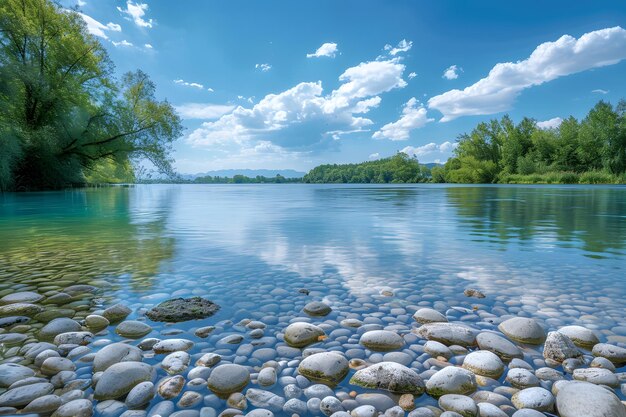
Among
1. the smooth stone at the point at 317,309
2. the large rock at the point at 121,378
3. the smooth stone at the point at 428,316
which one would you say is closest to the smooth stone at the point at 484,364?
the smooth stone at the point at 428,316

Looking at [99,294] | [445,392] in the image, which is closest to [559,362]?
[445,392]

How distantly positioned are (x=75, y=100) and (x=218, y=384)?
4097 cm

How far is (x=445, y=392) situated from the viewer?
259 cm

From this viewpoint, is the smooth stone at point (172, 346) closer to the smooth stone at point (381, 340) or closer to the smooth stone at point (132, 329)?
the smooth stone at point (132, 329)

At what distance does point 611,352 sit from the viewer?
3107mm

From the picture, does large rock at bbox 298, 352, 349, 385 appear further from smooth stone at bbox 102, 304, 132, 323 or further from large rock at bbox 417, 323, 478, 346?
smooth stone at bbox 102, 304, 132, 323

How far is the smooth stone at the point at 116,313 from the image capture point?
13.1ft

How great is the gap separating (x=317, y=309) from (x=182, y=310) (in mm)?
1641

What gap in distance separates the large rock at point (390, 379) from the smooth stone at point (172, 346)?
1637mm

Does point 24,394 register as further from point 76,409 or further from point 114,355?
point 114,355

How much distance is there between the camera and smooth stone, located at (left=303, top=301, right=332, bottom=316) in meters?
4.20

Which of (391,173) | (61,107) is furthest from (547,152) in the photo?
(61,107)

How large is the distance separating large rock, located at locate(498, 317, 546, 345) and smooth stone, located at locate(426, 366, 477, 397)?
3.68 ft

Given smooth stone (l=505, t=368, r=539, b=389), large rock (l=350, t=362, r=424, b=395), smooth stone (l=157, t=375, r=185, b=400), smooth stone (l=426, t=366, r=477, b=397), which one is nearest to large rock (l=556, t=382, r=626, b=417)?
smooth stone (l=505, t=368, r=539, b=389)
